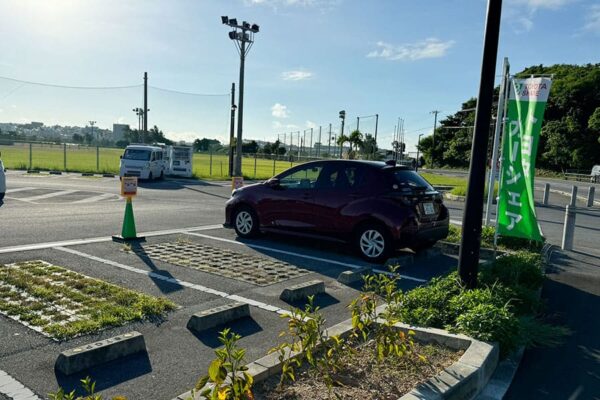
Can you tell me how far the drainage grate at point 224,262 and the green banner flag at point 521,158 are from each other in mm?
3087

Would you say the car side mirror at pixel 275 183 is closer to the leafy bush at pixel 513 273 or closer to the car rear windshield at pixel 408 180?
the car rear windshield at pixel 408 180

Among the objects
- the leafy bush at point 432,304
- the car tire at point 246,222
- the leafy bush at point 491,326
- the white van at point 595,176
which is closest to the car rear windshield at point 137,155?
the car tire at point 246,222

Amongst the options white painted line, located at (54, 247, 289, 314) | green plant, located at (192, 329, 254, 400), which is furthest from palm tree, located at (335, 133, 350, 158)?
green plant, located at (192, 329, 254, 400)

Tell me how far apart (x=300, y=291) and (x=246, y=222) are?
12.6 ft

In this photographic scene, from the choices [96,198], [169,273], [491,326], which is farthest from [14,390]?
[96,198]

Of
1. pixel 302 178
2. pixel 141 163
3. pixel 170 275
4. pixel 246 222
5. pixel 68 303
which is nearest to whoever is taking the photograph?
pixel 68 303

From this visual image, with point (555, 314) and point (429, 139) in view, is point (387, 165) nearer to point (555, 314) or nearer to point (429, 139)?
point (555, 314)

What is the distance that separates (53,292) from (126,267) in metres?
1.44

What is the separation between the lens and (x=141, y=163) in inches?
939

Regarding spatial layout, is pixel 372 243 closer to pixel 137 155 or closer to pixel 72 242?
pixel 72 242

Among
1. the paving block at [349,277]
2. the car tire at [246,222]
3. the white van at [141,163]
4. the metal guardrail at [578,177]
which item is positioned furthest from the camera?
the metal guardrail at [578,177]

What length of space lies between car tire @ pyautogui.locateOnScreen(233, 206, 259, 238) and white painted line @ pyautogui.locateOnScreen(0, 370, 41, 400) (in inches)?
230

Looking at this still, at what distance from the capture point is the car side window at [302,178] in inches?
328

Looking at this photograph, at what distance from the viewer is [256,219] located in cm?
902
